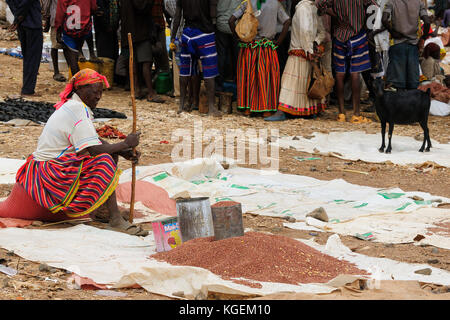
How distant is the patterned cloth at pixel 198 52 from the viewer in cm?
962

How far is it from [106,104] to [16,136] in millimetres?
2485

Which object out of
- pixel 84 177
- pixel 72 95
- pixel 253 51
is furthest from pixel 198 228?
pixel 253 51

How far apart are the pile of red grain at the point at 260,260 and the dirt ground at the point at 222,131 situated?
1.14 feet

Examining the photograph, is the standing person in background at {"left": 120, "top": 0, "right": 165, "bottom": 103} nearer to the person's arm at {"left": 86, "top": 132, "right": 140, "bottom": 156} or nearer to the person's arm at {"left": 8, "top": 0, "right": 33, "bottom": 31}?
the person's arm at {"left": 8, "top": 0, "right": 33, "bottom": 31}

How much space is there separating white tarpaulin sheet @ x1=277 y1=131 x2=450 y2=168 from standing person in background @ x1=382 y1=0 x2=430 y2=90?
1358 mm

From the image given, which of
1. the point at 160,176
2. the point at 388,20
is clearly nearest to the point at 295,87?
the point at 388,20

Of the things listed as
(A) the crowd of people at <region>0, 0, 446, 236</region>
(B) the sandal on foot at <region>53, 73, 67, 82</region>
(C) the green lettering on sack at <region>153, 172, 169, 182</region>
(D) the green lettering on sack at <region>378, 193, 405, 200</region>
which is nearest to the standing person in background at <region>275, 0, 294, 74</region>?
(A) the crowd of people at <region>0, 0, 446, 236</region>

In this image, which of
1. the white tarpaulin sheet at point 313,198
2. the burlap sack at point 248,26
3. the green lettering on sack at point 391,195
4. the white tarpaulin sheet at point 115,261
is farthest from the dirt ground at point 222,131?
the burlap sack at point 248,26

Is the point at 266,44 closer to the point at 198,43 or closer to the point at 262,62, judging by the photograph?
the point at 262,62

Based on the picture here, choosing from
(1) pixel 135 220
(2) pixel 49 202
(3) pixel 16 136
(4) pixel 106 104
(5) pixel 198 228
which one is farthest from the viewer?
(4) pixel 106 104

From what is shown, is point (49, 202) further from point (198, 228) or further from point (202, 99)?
point (202, 99)

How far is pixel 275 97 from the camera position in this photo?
33.3ft

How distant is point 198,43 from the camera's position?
964 cm

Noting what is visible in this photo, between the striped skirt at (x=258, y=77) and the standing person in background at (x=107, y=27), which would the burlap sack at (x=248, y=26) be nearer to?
the striped skirt at (x=258, y=77)
